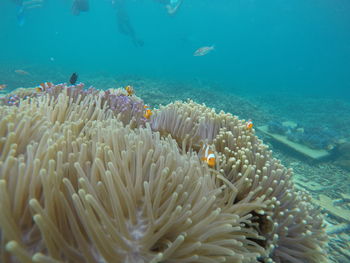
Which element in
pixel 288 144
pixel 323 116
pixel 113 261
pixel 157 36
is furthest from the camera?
pixel 157 36

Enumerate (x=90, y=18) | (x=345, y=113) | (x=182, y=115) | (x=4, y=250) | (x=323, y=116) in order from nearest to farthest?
(x=4, y=250) < (x=182, y=115) < (x=323, y=116) < (x=345, y=113) < (x=90, y=18)

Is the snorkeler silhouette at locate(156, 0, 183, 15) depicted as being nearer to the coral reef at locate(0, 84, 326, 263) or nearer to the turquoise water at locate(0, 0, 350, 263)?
the turquoise water at locate(0, 0, 350, 263)

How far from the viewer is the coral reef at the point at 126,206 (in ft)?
3.42

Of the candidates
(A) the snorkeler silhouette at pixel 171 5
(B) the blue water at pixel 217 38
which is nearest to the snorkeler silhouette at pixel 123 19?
(A) the snorkeler silhouette at pixel 171 5

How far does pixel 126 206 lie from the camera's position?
1287 mm

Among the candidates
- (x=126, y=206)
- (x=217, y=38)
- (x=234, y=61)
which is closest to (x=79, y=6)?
(x=126, y=206)

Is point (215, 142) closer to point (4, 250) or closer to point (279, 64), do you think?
point (4, 250)

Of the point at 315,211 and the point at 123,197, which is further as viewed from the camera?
the point at 315,211

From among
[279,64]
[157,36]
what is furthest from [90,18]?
[279,64]

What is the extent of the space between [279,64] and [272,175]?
161 metres

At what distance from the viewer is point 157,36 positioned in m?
158

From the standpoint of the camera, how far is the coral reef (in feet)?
3.42

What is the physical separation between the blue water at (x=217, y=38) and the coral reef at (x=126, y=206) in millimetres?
74449

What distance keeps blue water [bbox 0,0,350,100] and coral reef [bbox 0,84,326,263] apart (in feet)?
244
